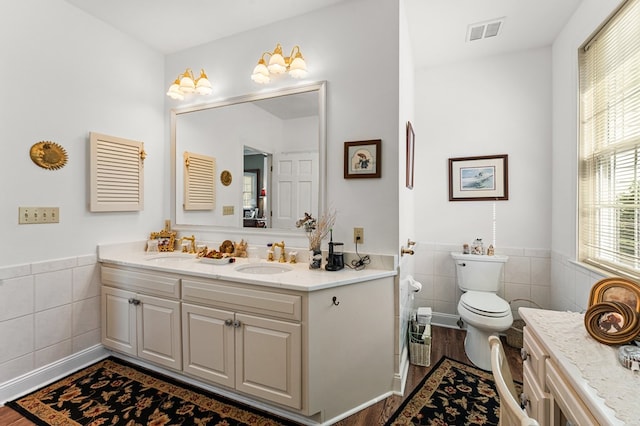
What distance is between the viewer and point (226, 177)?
2.68 metres

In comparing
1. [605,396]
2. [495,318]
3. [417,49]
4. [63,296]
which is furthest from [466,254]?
[63,296]

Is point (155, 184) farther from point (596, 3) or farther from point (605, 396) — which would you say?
point (596, 3)

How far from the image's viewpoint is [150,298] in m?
2.15

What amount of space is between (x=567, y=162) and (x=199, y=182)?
3.20 metres

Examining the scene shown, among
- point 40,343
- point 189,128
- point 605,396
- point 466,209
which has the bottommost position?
point 40,343

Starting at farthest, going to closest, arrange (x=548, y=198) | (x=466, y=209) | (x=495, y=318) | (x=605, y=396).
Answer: (x=466, y=209) < (x=548, y=198) < (x=495, y=318) < (x=605, y=396)

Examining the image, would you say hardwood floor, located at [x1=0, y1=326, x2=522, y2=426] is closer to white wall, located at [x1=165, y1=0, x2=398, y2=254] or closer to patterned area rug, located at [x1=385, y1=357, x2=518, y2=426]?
patterned area rug, located at [x1=385, y1=357, x2=518, y2=426]

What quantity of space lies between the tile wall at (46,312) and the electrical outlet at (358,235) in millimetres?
2126

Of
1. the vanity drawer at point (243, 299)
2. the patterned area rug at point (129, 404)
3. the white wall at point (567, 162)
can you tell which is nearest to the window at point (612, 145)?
the white wall at point (567, 162)

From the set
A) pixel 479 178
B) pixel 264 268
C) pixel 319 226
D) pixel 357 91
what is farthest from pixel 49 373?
pixel 479 178

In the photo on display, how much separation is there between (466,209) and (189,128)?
287 cm

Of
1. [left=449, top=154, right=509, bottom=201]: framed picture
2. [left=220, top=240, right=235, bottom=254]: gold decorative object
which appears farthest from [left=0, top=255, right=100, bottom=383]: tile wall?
[left=449, top=154, right=509, bottom=201]: framed picture

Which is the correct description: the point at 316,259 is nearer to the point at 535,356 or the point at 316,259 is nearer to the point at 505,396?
the point at 535,356

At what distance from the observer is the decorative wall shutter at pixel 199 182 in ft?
9.04
